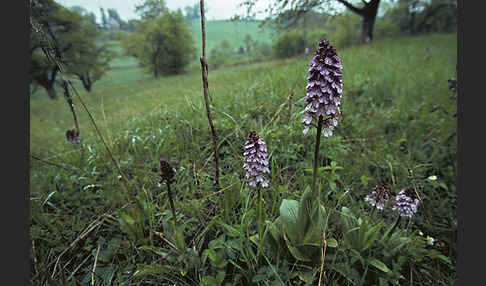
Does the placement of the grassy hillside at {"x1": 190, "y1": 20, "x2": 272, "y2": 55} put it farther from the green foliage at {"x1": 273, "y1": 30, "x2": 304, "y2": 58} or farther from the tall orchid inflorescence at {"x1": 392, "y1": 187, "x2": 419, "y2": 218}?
the tall orchid inflorescence at {"x1": 392, "y1": 187, "x2": 419, "y2": 218}

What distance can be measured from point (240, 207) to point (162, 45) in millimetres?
33365

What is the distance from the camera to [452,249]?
1.74 meters

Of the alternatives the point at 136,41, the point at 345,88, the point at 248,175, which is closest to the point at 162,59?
the point at 136,41

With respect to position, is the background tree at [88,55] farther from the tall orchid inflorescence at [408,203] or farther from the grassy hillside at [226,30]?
the tall orchid inflorescence at [408,203]

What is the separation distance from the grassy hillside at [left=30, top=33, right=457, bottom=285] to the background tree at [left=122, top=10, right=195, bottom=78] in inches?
966

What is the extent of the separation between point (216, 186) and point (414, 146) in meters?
2.77

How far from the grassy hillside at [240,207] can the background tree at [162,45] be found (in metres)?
24.5

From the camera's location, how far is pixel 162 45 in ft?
97.2

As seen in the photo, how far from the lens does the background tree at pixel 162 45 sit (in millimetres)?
26875

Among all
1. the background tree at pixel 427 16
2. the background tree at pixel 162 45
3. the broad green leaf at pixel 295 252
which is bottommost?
the broad green leaf at pixel 295 252

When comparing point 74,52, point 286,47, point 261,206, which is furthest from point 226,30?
point 74,52

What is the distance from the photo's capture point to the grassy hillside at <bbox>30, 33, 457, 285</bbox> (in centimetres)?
137

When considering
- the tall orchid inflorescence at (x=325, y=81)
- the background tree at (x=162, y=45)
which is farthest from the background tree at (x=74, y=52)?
the tall orchid inflorescence at (x=325, y=81)

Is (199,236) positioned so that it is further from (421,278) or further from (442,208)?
(442,208)
